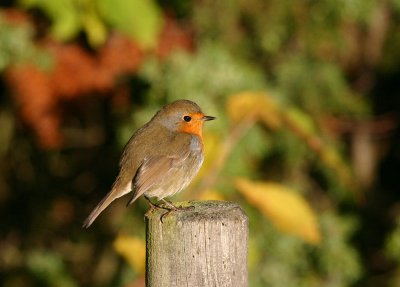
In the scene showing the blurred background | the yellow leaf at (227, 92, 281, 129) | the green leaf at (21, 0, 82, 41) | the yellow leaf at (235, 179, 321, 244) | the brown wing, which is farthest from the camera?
the blurred background

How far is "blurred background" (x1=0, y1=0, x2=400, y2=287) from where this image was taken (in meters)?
5.10

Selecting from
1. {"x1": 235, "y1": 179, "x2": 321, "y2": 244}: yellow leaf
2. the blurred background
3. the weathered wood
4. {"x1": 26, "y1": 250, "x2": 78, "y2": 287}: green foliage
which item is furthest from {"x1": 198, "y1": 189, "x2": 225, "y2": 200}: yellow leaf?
{"x1": 26, "y1": 250, "x2": 78, "y2": 287}: green foliage

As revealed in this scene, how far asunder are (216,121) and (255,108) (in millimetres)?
567

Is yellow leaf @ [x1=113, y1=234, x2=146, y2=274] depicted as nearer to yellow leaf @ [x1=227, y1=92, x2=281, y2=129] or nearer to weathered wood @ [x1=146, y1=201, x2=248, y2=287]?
yellow leaf @ [x1=227, y1=92, x2=281, y2=129]

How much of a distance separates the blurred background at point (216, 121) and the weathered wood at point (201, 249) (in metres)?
1.54

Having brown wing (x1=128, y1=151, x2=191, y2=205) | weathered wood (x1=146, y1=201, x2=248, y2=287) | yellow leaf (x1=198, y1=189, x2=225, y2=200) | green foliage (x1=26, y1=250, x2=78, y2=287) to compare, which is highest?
brown wing (x1=128, y1=151, x2=191, y2=205)

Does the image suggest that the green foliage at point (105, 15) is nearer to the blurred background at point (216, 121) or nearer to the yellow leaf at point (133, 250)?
the blurred background at point (216, 121)

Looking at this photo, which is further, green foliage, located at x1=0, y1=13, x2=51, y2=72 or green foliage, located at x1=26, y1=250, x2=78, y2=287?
green foliage, located at x1=26, y1=250, x2=78, y2=287

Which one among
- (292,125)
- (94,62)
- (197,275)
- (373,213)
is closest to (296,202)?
(292,125)

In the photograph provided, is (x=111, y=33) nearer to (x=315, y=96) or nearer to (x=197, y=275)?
(x=315, y=96)

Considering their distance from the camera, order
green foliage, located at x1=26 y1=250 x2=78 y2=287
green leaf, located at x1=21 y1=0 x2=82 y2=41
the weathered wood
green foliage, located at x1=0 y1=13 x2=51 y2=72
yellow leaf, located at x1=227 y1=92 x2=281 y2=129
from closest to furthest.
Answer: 1. the weathered wood
2. yellow leaf, located at x1=227 y1=92 x2=281 y2=129
3. green leaf, located at x1=21 y1=0 x2=82 y2=41
4. green foliage, located at x1=0 y1=13 x2=51 y2=72
5. green foliage, located at x1=26 y1=250 x2=78 y2=287

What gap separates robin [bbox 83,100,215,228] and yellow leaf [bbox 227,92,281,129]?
234mm

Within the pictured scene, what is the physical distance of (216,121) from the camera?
5.18 meters

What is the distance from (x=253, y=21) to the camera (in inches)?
259
